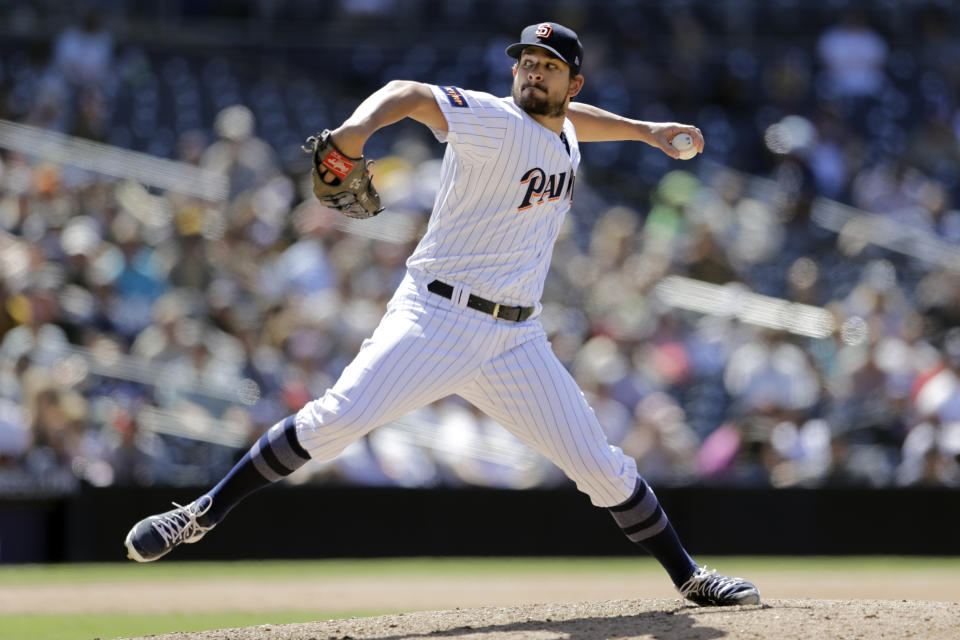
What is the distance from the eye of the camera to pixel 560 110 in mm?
4582

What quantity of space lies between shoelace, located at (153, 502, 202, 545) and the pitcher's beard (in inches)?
65.8

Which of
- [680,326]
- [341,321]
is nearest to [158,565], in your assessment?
[341,321]

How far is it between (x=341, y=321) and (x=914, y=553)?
412 cm

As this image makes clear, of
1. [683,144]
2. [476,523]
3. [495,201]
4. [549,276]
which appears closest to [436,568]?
[476,523]

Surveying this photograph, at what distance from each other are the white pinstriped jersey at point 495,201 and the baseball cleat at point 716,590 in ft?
3.87

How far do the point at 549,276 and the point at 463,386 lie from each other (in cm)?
618

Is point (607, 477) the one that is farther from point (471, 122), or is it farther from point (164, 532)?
point (164, 532)

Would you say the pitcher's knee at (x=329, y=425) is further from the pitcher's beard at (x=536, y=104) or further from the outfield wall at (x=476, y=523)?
the outfield wall at (x=476, y=523)

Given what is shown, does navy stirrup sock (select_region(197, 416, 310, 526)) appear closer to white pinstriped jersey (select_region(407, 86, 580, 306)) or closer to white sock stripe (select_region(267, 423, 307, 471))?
white sock stripe (select_region(267, 423, 307, 471))

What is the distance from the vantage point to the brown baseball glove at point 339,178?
3967 mm

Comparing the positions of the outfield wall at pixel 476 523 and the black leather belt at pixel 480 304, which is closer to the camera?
the black leather belt at pixel 480 304

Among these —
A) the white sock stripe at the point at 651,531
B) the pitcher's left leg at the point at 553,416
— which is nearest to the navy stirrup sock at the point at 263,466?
the pitcher's left leg at the point at 553,416

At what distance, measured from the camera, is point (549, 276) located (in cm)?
1071

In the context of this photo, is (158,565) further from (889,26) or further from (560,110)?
(889,26)
